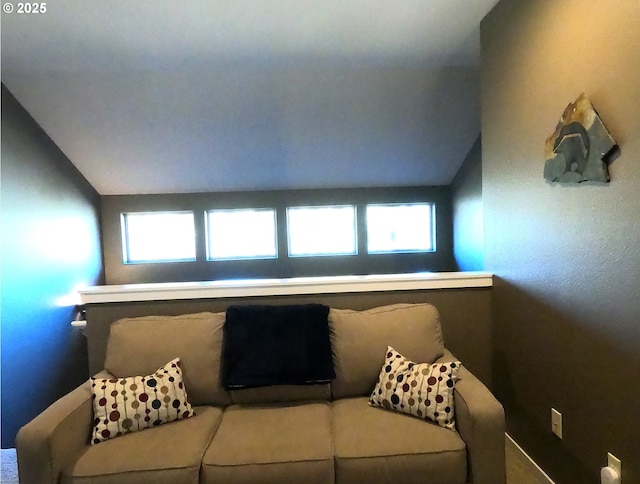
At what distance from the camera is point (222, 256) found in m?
5.49

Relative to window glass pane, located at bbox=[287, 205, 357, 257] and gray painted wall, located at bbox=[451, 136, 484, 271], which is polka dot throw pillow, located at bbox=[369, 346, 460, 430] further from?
window glass pane, located at bbox=[287, 205, 357, 257]

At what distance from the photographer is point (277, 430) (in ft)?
7.04

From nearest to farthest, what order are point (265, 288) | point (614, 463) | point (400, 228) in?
point (614, 463)
point (265, 288)
point (400, 228)

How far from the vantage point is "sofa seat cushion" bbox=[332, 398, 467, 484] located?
1.94m

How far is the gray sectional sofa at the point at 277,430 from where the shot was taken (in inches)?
75.5

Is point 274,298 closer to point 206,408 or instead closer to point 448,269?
point 206,408

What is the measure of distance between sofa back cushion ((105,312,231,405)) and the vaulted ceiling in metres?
1.79

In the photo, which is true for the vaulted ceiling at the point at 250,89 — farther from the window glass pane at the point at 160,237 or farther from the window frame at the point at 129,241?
the window glass pane at the point at 160,237

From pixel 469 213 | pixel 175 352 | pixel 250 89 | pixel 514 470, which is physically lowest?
pixel 514 470

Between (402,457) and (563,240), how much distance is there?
3.92 ft

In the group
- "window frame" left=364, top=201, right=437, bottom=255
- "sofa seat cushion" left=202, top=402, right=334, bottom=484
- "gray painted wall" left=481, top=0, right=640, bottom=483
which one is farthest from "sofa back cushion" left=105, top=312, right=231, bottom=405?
"window frame" left=364, top=201, right=437, bottom=255

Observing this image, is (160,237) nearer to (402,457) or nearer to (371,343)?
(371,343)

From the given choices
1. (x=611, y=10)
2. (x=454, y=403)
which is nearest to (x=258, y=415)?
(x=454, y=403)

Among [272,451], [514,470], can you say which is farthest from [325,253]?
[272,451]
